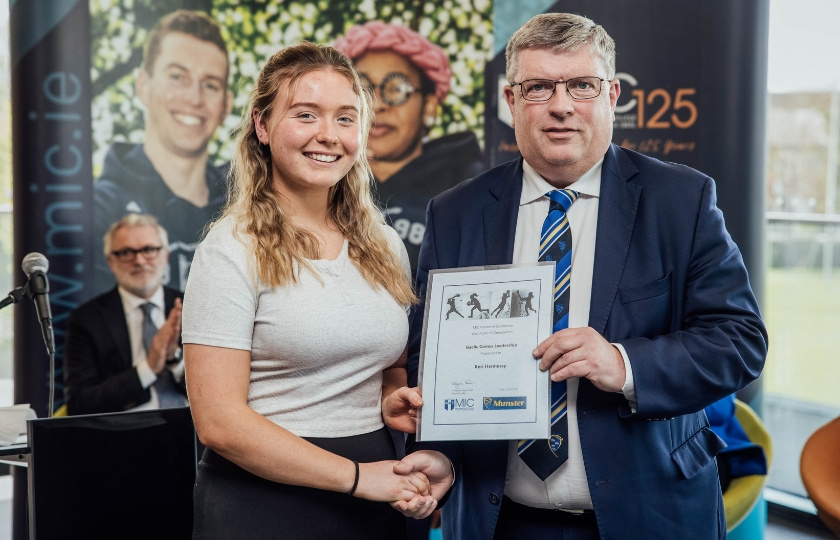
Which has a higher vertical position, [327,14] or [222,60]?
[327,14]

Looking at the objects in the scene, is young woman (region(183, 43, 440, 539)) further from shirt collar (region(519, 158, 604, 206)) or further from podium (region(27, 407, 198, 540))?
podium (region(27, 407, 198, 540))

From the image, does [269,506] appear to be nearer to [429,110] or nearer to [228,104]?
[228,104]

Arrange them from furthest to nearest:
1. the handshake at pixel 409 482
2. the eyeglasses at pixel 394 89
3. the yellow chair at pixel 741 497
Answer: the eyeglasses at pixel 394 89 → the yellow chair at pixel 741 497 → the handshake at pixel 409 482

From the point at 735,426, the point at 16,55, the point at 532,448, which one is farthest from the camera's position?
the point at 16,55

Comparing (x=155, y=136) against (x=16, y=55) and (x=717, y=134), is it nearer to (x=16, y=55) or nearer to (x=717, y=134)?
(x=16, y=55)

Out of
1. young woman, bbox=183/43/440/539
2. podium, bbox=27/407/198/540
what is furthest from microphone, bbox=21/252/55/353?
young woman, bbox=183/43/440/539

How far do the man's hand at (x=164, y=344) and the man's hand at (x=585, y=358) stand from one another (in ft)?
10.5

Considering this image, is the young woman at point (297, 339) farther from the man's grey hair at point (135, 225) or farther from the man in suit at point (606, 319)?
the man's grey hair at point (135, 225)

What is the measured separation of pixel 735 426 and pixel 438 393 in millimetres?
2495

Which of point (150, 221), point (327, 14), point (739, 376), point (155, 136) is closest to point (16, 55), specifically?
point (155, 136)

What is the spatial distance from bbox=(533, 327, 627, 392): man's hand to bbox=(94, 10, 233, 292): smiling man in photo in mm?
3192

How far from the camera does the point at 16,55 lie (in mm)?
4465

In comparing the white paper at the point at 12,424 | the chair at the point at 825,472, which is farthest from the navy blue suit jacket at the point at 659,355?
the white paper at the point at 12,424

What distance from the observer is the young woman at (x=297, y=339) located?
1.88 metres
